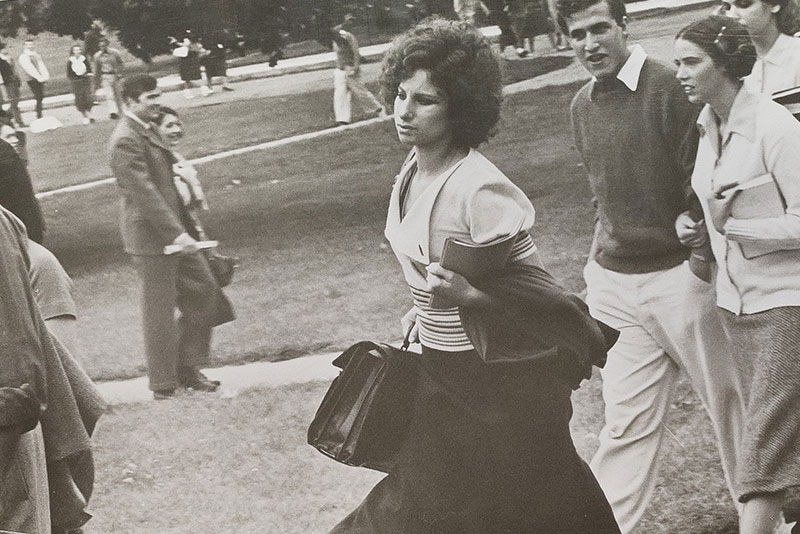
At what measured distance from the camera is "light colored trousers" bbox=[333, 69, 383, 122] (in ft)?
12.0

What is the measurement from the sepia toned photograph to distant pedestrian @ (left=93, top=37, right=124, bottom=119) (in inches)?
0.4

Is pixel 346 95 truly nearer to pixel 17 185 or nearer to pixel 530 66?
pixel 530 66

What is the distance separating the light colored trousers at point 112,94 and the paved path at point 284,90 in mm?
155

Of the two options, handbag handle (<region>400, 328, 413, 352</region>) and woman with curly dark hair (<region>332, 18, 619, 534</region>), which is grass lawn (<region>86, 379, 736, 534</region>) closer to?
woman with curly dark hair (<region>332, 18, 619, 534</region>)

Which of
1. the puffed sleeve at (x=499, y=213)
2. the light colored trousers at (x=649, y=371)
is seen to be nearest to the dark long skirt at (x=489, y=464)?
the light colored trousers at (x=649, y=371)

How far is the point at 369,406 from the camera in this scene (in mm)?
3637

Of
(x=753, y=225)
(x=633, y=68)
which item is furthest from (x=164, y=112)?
(x=753, y=225)

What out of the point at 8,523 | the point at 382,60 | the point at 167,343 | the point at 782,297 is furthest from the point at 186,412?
the point at 782,297

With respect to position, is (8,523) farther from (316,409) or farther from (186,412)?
(316,409)

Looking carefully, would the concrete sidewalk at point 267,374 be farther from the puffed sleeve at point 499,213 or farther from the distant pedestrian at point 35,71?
the distant pedestrian at point 35,71

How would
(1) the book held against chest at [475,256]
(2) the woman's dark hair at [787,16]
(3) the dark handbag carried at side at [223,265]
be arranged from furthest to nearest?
(3) the dark handbag carried at side at [223,265]
(2) the woman's dark hair at [787,16]
(1) the book held against chest at [475,256]

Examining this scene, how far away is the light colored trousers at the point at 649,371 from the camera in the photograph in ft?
12.1

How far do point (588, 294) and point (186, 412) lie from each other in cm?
148

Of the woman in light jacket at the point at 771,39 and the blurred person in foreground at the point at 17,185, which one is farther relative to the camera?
the blurred person in foreground at the point at 17,185
